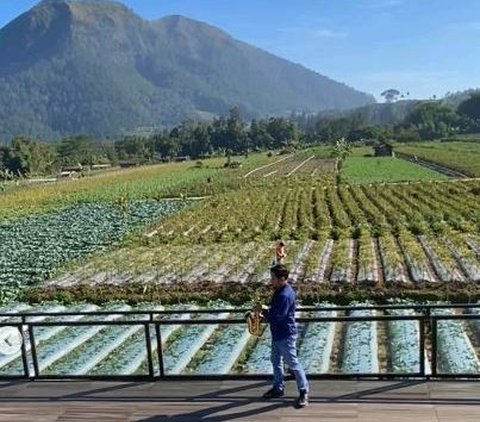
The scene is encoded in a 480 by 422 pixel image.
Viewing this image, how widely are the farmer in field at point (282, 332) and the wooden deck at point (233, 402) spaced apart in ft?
0.53

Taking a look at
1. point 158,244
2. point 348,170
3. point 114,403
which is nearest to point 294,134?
point 348,170

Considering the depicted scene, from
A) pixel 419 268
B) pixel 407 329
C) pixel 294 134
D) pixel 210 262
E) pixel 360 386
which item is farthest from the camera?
pixel 294 134

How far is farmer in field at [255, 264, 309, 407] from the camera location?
664 centimetres

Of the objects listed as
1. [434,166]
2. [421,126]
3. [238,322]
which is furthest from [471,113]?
[238,322]

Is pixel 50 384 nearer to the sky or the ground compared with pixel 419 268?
nearer to the sky

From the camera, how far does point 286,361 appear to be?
6.80m

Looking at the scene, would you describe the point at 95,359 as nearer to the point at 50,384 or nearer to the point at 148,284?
the point at 50,384

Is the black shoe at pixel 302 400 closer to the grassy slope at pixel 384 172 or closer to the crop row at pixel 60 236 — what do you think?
the crop row at pixel 60 236

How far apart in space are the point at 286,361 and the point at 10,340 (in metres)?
3.92

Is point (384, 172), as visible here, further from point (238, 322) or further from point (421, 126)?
point (421, 126)

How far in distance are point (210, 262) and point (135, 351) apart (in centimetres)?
1055

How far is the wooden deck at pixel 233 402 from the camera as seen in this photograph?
6.36m

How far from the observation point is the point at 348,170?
2539 inches

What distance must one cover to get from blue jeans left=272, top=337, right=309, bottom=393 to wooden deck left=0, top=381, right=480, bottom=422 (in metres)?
0.21
